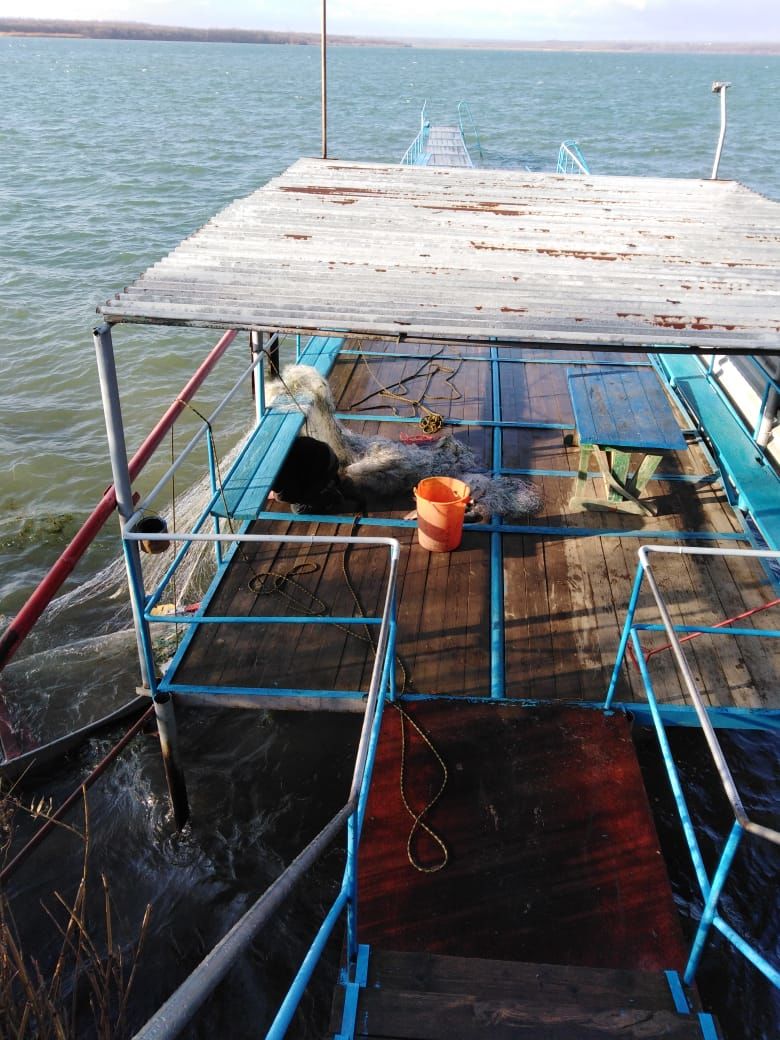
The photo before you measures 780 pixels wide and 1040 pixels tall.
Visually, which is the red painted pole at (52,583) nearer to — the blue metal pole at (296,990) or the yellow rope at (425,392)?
the blue metal pole at (296,990)

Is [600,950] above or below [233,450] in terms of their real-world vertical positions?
above

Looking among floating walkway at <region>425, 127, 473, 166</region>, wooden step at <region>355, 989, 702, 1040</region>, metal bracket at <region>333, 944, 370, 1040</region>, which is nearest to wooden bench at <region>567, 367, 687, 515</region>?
wooden step at <region>355, 989, 702, 1040</region>

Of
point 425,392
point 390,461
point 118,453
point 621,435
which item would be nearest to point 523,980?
point 118,453

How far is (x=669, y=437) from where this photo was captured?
6.83 meters

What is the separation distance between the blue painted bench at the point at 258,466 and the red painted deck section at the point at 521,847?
2.25m

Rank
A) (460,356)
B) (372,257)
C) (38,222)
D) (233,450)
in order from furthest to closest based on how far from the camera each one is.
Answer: (38,222) < (233,450) < (460,356) < (372,257)

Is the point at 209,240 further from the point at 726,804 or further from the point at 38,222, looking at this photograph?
the point at 38,222

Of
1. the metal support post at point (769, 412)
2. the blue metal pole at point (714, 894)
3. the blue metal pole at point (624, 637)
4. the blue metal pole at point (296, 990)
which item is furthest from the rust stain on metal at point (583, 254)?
the blue metal pole at point (296, 990)

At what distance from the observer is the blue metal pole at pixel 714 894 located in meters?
2.88

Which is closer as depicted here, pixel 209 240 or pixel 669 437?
pixel 209 240

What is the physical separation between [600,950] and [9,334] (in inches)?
692

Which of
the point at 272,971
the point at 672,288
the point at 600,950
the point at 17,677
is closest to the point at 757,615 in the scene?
the point at 672,288

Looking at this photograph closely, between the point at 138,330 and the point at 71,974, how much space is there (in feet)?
51.1

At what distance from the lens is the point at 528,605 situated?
619cm
